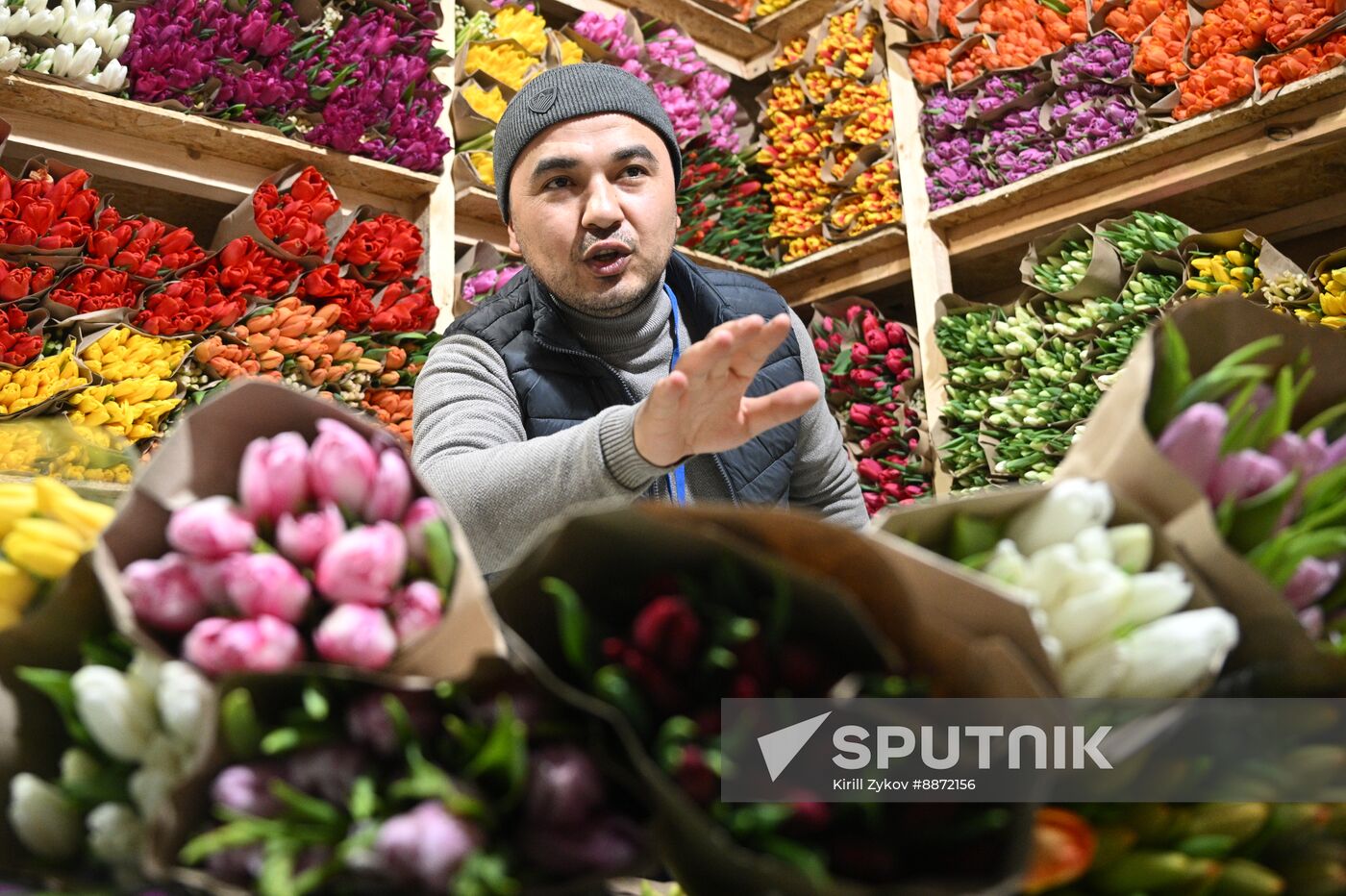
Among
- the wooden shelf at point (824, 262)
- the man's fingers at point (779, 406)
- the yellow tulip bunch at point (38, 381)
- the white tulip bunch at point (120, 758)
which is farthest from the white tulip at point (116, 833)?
the wooden shelf at point (824, 262)

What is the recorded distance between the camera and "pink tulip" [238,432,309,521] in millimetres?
385

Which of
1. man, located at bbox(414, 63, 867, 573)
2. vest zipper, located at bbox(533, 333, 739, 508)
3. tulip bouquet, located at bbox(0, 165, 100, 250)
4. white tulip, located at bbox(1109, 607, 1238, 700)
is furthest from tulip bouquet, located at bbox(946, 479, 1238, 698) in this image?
tulip bouquet, located at bbox(0, 165, 100, 250)

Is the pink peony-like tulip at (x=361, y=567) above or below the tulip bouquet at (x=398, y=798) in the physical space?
above

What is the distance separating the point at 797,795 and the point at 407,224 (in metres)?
2.21

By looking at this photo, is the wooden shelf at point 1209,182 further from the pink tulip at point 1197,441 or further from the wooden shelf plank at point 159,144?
the pink tulip at point 1197,441

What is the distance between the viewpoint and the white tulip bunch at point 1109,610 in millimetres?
363

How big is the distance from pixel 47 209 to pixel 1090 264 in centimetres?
214

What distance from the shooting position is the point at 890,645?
0.37m

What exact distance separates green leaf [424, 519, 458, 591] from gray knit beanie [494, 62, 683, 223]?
52.3 inches

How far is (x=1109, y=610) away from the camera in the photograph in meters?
0.37

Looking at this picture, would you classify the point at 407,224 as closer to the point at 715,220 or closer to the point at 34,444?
the point at 715,220

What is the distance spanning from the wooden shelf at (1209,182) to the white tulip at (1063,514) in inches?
78.2

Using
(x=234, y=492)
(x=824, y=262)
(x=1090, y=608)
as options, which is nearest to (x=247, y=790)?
(x=234, y=492)

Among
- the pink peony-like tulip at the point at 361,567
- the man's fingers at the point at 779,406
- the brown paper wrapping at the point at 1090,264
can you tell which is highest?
the brown paper wrapping at the point at 1090,264
